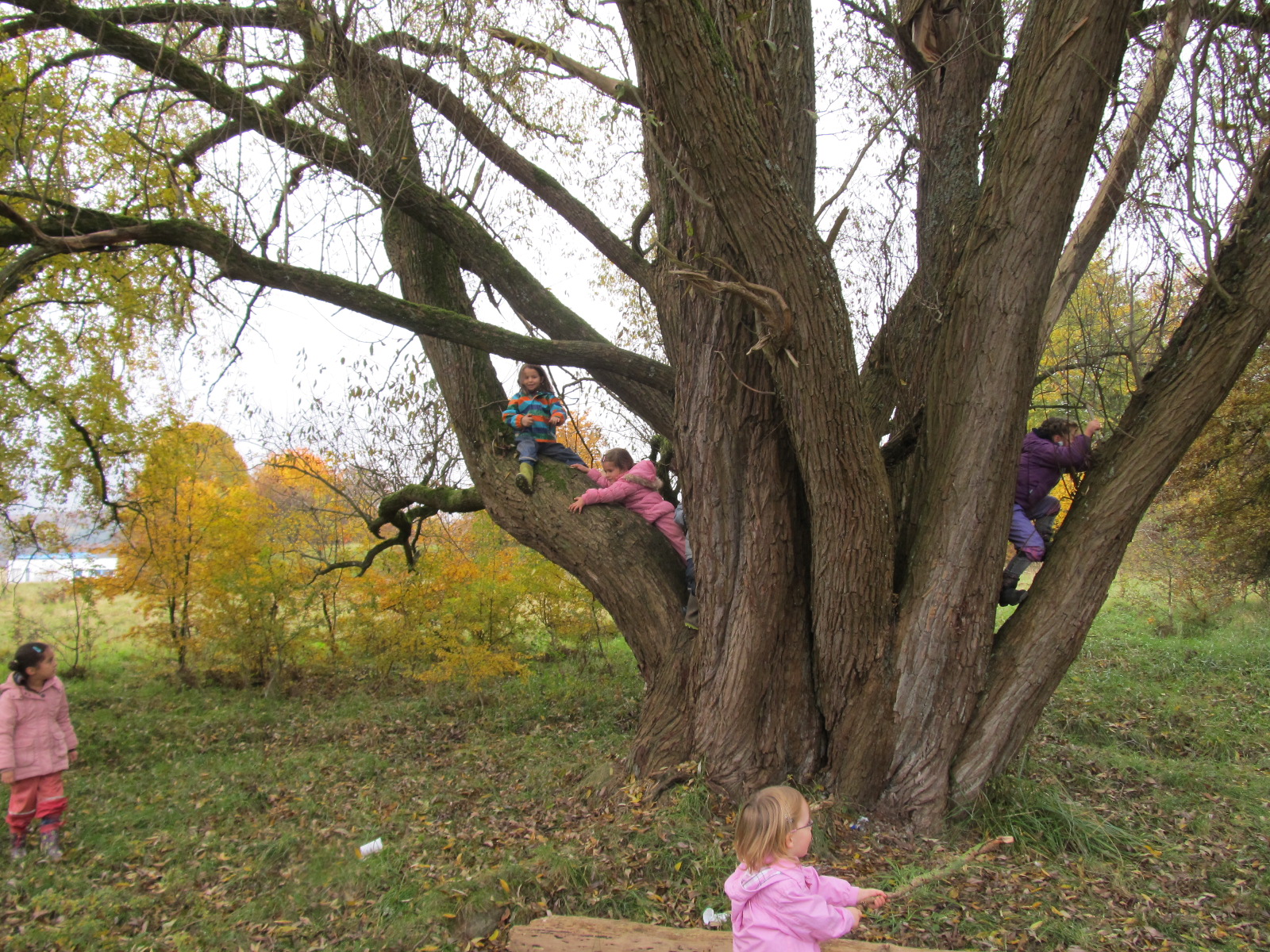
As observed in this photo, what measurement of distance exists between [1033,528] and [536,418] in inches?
141

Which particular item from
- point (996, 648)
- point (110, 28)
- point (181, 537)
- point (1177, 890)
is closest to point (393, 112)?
point (110, 28)

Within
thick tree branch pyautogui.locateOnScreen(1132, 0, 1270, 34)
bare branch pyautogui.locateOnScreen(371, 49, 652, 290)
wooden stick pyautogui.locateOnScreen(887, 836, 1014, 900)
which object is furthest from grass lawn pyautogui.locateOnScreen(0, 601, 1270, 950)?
thick tree branch pyautogui.locateOnScreen(1132, 0, 1270, 34)

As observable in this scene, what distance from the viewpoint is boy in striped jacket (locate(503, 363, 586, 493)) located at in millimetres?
5785

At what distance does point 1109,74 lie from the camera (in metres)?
4.09

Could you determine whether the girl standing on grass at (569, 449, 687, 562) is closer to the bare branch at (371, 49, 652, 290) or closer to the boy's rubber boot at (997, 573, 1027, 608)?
the bare branch at (371, 49, 652, 290)

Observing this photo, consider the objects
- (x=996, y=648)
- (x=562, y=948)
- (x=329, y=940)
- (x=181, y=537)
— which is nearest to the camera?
(x=562, y=948)

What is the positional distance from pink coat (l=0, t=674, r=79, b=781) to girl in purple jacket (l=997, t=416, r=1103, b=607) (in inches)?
251

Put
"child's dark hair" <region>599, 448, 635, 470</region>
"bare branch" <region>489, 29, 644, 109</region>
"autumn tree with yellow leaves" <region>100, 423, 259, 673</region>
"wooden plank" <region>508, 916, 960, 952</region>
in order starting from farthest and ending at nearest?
1. "autumn tree with yellow leaves" <region>100, 423, 259, 673</region>
2. "bare branch" <region>489, 29, 644, 109</region>
3. "child's dark hair" <region>599, 448, 635, 470</region>
4. "wooden plank" <region>508, 916, 960, 952</region>

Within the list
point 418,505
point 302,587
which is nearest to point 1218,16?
point 418,505

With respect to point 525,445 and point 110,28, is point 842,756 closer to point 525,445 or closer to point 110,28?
point 525,445

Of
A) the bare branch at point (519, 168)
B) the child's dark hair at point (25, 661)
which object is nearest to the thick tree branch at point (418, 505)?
the bare branch at point (519, 168)

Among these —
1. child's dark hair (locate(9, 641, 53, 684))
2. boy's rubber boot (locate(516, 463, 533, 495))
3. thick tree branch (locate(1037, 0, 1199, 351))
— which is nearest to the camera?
thick tree branch (locate(1037, 0, 1199, 351))

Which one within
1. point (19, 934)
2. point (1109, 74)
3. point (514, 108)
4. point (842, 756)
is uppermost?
point (514, 108)

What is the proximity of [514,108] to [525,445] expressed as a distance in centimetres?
282
